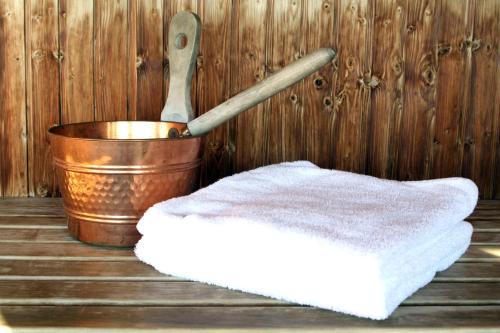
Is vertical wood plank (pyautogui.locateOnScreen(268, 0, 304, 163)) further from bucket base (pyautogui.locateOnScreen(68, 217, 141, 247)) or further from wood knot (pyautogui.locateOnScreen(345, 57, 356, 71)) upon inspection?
bucket base (pyautogui.locateOnScreen(68, 217, 141, 247))

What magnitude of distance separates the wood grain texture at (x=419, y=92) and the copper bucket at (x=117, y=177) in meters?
0.64

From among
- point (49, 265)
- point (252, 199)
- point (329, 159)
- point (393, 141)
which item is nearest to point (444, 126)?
point (393, 141)

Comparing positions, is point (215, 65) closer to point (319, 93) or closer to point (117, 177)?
point (319, 93)

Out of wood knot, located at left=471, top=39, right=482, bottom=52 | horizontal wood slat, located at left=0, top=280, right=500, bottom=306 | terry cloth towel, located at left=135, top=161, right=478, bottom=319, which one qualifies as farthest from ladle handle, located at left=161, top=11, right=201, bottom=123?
wood knot, located at left=471, top=39, right=482, bottom=52

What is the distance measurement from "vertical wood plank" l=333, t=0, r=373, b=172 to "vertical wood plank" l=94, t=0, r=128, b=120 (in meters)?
0.50

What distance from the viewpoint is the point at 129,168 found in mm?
1156

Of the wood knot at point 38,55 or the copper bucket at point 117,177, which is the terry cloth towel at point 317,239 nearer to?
the copper bucket at point 117,177

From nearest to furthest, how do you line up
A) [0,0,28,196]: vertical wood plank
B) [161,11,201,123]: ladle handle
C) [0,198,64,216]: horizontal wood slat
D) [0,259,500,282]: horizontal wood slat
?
[0,259,500,282]: horizontal wood slat
[161,11,201,123]: ladle handle
[0,198,64,216]: horizontal wood slat
[0,0,28,196]: vertical wood plank

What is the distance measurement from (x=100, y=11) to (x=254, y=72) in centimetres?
38

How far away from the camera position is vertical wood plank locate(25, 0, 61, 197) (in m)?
1.60

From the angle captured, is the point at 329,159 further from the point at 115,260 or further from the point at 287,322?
the point at 287,322

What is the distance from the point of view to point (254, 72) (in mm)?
1645

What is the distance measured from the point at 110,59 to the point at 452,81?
0.81m

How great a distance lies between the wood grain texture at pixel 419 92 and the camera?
164 centimetres
